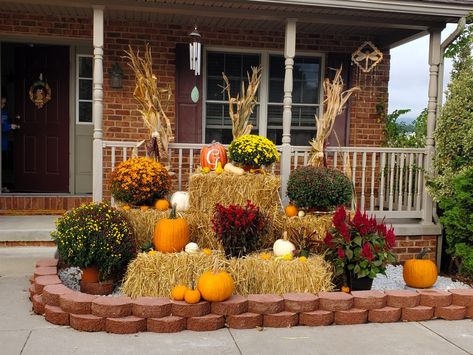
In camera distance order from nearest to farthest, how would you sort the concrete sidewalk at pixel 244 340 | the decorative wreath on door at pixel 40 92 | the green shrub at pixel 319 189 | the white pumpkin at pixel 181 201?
the concrete sidewalk at pixel 244 340 < the green shrub at pixel 319 189 < the white pumpkin at pixel 181 201 < the decorative wreath on door at pixel 40 92

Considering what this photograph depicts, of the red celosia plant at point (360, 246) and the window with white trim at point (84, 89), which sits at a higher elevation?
the window with white trim at point (84, 89)

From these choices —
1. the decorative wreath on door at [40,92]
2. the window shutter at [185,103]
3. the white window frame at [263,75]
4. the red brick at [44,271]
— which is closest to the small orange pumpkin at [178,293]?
the red brick at [44,271]

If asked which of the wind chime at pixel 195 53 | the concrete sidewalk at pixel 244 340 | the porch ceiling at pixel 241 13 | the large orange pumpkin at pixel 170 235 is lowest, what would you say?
the concrete sidewalk at pixel 244 340

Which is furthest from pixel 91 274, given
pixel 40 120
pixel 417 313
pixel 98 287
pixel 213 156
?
pixel 40 120

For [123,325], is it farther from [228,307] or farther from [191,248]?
[191,248]

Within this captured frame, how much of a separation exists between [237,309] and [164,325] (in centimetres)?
59

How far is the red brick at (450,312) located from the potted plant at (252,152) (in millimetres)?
2239

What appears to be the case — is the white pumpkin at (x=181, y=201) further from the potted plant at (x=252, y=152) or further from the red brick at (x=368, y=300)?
the red brick at (x=368, y=300)

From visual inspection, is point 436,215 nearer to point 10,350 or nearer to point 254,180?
point 254,180

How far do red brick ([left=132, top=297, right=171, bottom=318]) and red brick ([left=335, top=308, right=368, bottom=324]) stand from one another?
1421 mm

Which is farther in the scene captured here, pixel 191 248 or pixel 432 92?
pixel 432 92

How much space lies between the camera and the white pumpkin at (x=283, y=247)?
4887 mm

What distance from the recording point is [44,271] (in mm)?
4688

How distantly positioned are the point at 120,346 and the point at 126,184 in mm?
2062
